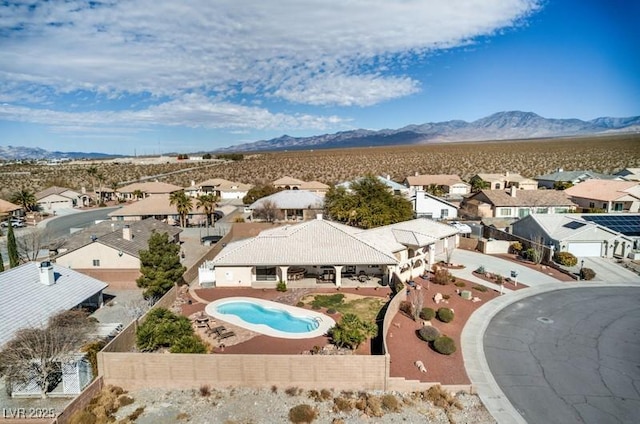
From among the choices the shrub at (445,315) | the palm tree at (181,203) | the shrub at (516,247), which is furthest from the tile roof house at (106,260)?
the shrub at (516,247)

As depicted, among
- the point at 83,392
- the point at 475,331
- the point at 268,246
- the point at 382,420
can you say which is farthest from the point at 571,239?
the point at 83,392

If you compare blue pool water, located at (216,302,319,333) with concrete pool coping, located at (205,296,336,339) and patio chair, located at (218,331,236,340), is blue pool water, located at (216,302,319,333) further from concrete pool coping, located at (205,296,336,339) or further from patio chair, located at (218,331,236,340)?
patio chair, located at (218,331,236,340)

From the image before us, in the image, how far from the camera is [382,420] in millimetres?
18109

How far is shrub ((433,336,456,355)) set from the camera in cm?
2323

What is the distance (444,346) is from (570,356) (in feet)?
22.4

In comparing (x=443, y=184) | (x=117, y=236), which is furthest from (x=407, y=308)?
(x=443, y=184)

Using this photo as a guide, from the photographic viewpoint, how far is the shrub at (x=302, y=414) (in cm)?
1809

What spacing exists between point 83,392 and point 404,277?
2485 cm

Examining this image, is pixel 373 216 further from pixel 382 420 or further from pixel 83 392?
pixel 83 392

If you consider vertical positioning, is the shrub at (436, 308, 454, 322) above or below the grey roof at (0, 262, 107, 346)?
below

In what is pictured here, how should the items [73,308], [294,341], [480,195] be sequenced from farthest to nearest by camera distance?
1. [480,195]
2. [73,308]
3. [294,341]

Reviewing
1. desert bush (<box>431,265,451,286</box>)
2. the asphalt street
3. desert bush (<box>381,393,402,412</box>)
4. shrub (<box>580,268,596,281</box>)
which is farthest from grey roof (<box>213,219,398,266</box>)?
shrub (<box>580,268,596,281</box>)

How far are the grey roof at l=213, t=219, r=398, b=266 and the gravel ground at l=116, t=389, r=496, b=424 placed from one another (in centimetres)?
1470

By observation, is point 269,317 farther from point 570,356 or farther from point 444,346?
point 570,356
